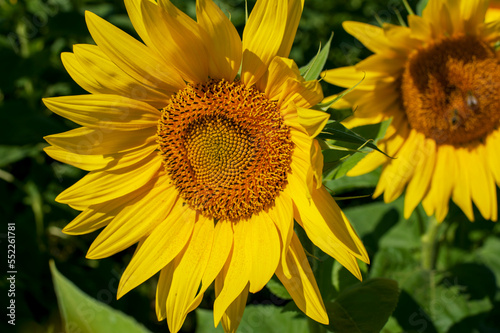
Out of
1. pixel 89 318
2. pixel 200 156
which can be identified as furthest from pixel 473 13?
pixel 89 318

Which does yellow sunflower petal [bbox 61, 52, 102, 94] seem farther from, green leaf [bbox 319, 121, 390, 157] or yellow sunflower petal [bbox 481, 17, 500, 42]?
yellow sunflower petal [bbox 481, 17, 500, 42]

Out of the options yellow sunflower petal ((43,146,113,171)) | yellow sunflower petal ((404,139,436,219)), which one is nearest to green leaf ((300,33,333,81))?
yellow sunflower petal ((43,146,113,171))

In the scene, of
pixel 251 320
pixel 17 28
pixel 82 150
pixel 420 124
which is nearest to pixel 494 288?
pixel 420 124

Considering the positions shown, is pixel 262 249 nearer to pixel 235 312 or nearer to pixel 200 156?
pixel 235 312

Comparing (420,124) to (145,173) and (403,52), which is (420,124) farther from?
(145,173)

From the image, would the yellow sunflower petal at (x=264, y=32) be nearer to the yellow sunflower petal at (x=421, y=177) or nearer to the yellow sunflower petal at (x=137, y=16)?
the yellow sunflower petal at (x=137, y=16)

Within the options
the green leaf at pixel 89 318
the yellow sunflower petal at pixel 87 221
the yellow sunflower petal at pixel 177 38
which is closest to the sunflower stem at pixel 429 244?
the yellow sunflower petal at pixel 177 38
